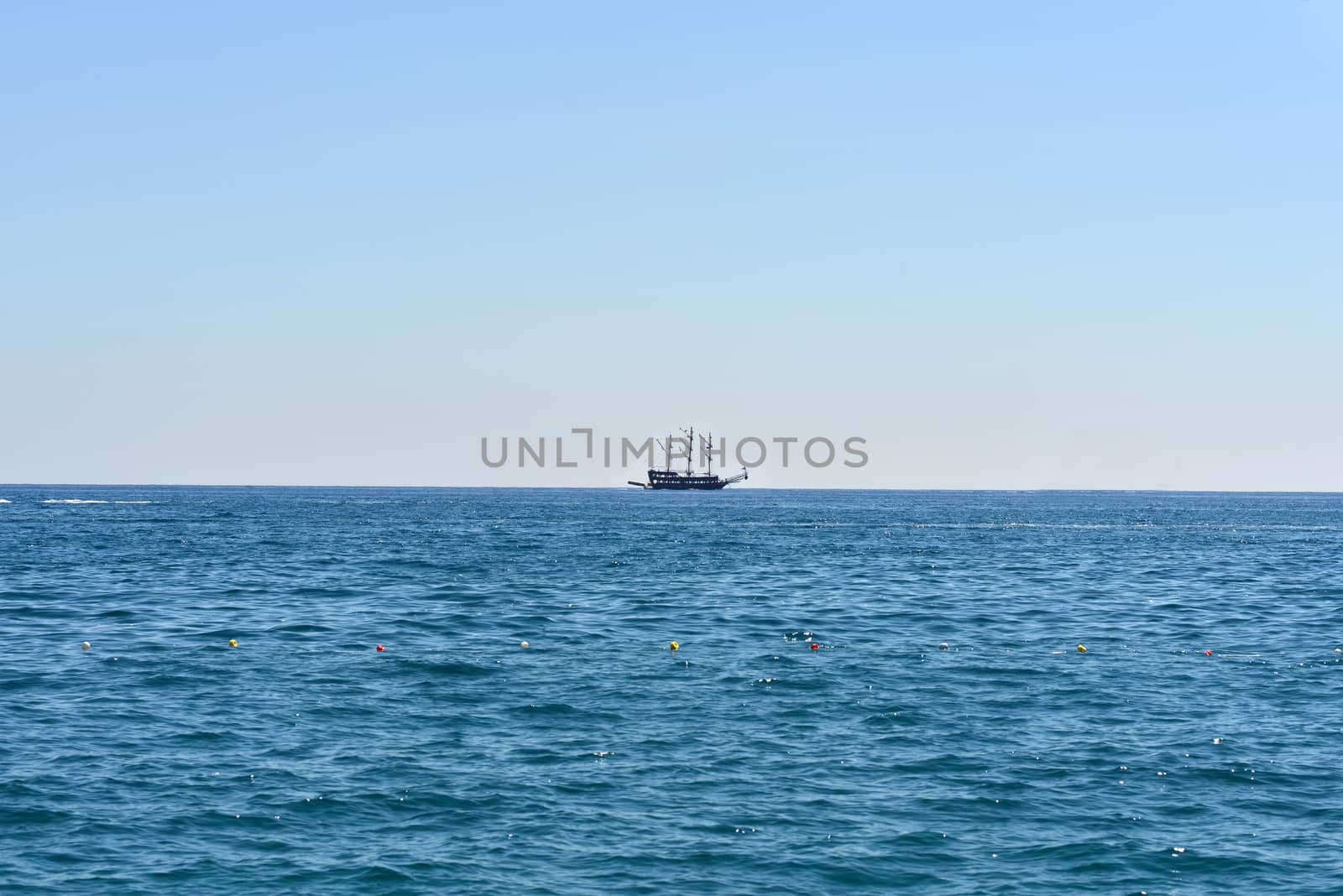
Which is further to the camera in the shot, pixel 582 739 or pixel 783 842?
pixel 582 739

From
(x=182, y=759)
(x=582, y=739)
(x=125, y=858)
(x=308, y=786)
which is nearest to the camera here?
(x=125, y=858)

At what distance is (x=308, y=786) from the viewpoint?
2402 centimetres

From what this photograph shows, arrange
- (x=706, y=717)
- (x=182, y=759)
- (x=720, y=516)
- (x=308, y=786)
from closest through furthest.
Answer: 1. (x=308, y=786)
2. (x=182, y=759)
3. (x=706, y=717)
4. (x=720, y=516)

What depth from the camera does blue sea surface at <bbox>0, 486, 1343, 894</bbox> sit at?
20297 mm

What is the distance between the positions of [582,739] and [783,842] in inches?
308

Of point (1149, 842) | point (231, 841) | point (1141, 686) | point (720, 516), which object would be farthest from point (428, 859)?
point (720, 516)

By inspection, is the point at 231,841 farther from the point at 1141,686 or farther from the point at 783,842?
the point at 1141,686

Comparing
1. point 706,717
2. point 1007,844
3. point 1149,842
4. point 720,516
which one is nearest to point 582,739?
point 706,717

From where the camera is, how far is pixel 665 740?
91.7ft

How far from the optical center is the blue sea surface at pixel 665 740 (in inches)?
799

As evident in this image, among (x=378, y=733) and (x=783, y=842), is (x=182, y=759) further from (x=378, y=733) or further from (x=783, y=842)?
(x=783, y=842)

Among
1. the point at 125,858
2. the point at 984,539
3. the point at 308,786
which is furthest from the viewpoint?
the point at 984,539

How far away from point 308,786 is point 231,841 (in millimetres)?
2990

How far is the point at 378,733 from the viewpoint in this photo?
2845cm
